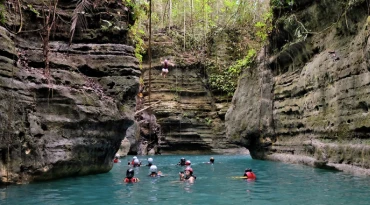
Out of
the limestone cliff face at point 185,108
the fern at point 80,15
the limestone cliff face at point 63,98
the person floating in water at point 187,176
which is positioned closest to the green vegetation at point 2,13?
the limestone cliff face at point 63,98

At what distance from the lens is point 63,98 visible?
35.9 feet

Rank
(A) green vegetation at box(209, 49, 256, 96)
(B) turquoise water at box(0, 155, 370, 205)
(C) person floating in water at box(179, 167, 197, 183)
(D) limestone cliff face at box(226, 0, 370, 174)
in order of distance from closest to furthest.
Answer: (B) turquoise water at box(0, 155, 370, 205), (C) person floating in water at box(179, 167, 197, 183), (D) limestone cliff face at box(226, 0, 370, 174), (A) green vegetation at box(209, 49, 256, 96)

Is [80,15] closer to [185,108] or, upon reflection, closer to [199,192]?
[199,192]

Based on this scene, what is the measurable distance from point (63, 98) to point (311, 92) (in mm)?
10589

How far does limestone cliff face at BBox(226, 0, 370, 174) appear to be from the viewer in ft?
40.0

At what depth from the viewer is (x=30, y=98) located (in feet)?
33.3

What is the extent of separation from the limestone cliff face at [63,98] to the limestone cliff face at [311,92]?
7.43 meters

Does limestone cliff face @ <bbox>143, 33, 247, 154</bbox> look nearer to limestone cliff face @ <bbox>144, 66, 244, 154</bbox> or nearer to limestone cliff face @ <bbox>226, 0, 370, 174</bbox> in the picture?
limestone cliff face @ <bbox>144, 66, 244, 154</bbox>

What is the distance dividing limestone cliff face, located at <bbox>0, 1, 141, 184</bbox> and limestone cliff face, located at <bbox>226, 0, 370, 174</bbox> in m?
7.43

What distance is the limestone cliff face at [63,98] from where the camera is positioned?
931cm

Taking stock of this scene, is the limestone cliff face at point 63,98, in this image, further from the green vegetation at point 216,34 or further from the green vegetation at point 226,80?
the green vegetation at point 226,80

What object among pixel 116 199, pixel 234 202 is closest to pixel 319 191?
pixel 234 202

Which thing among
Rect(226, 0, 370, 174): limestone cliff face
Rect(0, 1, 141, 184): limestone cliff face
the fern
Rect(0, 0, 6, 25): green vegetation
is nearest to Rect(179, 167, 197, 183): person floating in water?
Rect(0, 1, 141, 184): limestone cliff face

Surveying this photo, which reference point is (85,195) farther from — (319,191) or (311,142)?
(311,142)
